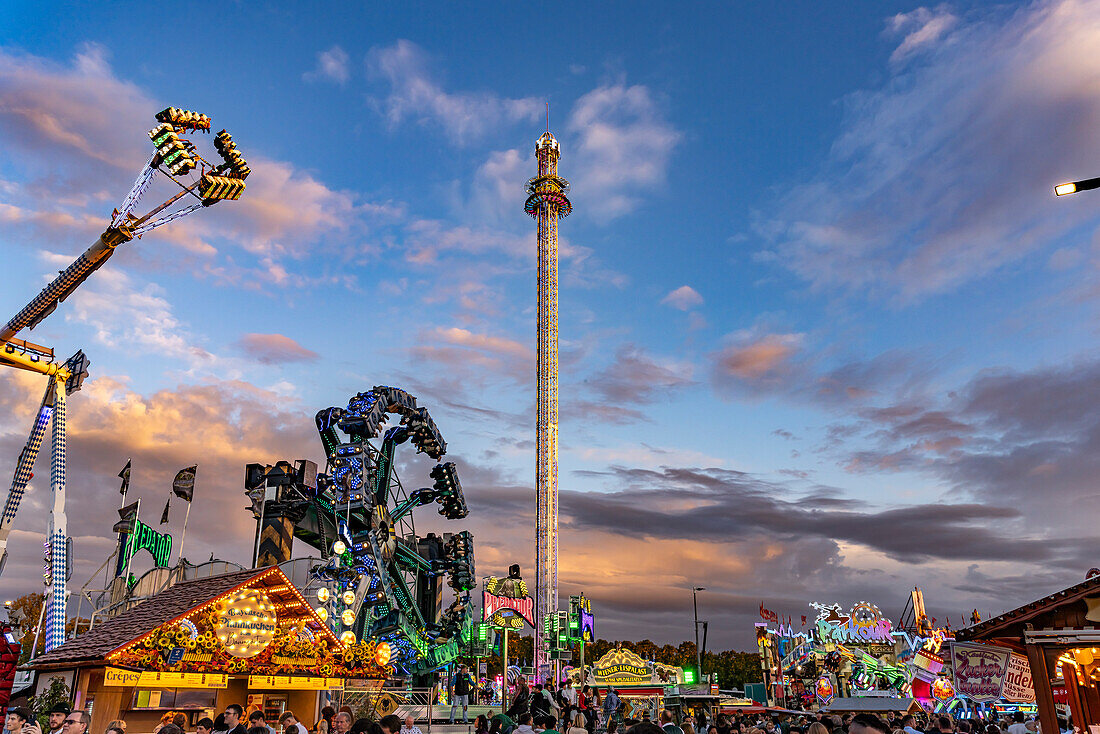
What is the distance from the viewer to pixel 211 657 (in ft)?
59.9

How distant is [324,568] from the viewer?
113 ft

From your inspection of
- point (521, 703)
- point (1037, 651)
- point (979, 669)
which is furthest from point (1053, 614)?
point (521, 703)

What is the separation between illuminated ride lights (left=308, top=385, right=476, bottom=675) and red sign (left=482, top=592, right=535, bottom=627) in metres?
1.93

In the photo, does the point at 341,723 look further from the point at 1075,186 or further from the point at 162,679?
the point at 1075,186

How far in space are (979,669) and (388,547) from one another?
33.4 meters

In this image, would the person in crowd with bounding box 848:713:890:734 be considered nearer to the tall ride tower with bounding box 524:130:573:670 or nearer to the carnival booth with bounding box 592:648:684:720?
the carnival booth with bounding box 592:648:684:720

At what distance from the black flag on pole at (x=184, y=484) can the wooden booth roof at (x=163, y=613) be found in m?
15.3

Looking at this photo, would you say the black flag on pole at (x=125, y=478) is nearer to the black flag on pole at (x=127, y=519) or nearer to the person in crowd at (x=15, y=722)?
the black flag on pole at (x=127, y=519)

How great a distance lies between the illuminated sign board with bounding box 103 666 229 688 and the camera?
1675 cm

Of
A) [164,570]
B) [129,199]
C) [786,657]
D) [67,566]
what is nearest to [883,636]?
[786,657]

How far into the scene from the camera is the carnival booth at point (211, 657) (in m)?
17.1

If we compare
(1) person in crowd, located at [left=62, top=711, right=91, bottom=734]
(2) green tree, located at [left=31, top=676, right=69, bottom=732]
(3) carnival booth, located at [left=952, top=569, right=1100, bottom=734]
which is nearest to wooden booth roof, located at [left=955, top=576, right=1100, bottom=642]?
(3) carnival booth, located at [left=952, top=569, right=1100, bottom=734]

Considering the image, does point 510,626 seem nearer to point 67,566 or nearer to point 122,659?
point 67,566

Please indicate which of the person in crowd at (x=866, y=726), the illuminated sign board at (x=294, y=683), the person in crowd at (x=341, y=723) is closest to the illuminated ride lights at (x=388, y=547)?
the illuminated sign board at (x=294, y=683)
